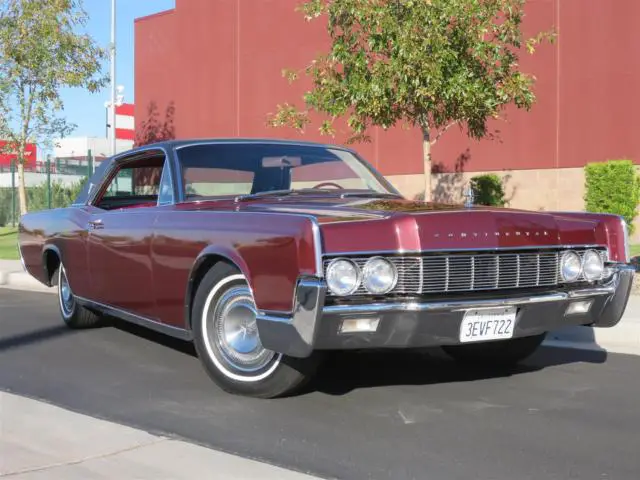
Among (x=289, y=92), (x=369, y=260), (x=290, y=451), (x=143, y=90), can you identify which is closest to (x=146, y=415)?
(x=290, y=451)

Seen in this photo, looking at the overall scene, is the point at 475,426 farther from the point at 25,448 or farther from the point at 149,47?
the point at 149,47

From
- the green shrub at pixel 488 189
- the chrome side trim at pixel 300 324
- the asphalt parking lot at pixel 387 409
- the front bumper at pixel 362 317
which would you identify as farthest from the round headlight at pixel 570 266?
the green shrub at pixel 488 189

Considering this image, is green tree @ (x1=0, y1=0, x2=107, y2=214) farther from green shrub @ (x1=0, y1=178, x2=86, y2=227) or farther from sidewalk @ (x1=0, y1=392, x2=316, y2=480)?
sidewalk @ (x1=0, y1=392, x2=316, y2=480)

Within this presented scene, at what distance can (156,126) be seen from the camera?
25.9m

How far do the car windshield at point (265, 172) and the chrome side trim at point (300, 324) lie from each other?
5.25ft

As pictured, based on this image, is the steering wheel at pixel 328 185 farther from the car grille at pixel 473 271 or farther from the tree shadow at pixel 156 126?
the tree shadow at pixel 156 126

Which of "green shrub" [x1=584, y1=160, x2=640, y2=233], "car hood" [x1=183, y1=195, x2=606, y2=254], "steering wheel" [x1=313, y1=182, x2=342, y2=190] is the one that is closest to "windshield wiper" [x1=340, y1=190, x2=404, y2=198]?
"steering wheel" [x1=313, y1=182, x2=342, y2=190]

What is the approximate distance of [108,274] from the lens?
630 cm

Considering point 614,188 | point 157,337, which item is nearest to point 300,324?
point 157,337

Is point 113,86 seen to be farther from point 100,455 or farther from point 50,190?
point 100,455

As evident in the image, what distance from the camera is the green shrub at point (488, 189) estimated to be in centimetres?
1766

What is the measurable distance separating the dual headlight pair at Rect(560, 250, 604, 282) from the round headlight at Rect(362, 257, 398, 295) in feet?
4.02

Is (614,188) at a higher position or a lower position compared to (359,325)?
higher

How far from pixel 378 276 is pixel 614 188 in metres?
9.24
